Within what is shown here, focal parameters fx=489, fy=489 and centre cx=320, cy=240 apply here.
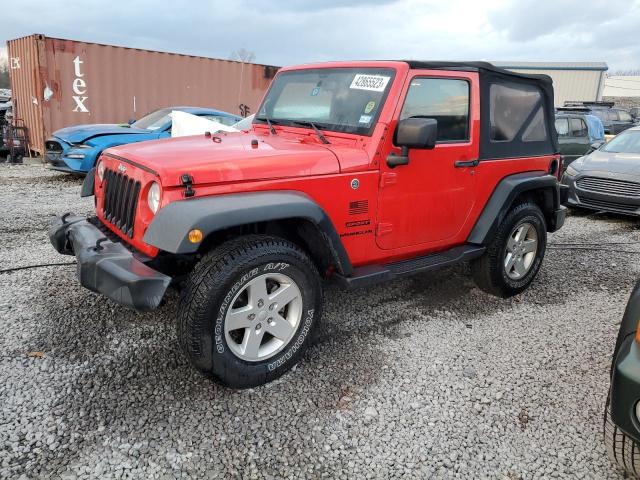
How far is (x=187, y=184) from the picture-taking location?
258 cm

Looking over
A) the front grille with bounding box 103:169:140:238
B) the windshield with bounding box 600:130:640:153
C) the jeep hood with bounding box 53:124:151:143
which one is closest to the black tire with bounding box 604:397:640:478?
the front grille with bounding box 103:169:140:238

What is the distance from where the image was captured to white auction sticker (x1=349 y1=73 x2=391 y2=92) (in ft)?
10.8

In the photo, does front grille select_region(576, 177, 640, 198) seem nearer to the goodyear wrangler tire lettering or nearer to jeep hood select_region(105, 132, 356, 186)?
jeep hood select_region(105, 132, 356, 186)

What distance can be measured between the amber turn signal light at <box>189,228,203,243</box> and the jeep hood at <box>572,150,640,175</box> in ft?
23.4

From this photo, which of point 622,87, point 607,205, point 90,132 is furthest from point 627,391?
point 622,87

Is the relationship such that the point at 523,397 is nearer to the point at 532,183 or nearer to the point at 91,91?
the point at 532,183

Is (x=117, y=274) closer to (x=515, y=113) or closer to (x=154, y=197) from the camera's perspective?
(x=154, y=197)

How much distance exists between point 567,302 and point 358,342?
2.12m

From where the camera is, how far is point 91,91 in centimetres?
1131

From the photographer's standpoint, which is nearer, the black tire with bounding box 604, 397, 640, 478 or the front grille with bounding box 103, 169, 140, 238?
the black tire with bounding box 604, 397, 640, 478

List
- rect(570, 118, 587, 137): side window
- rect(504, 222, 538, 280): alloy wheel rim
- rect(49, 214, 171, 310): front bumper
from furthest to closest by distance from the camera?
rect(570, 118, 587, 137): side window, rect(504, 222, 538, 280): alloy wheel rim, rect(49, 214, 171, 310): front bumper

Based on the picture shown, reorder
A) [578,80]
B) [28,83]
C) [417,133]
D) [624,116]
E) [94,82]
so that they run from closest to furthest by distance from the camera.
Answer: [417,133] < [28,83] < [94,82] < [624,116] < [578,80]

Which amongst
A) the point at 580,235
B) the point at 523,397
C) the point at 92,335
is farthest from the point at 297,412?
the point at 580,235

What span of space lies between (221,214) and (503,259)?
2.68 meters
